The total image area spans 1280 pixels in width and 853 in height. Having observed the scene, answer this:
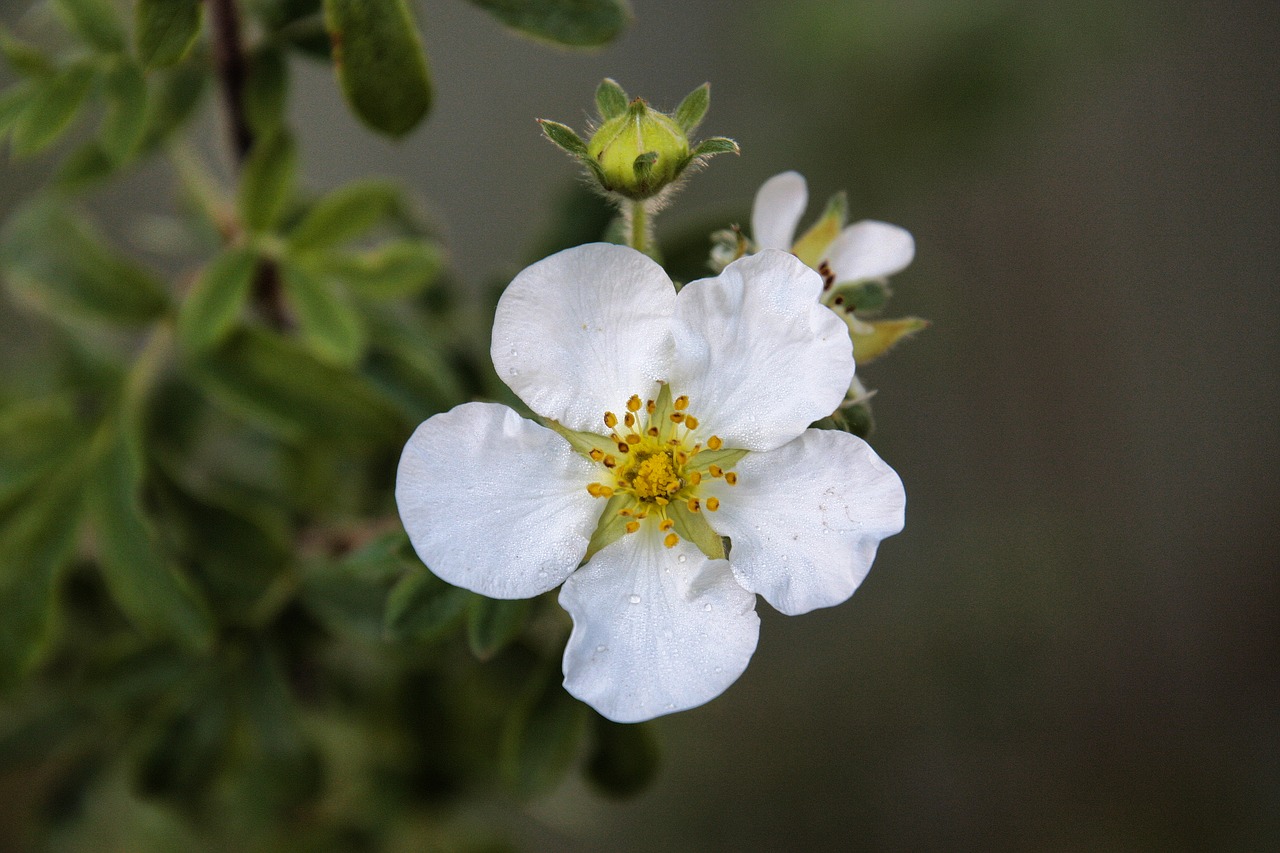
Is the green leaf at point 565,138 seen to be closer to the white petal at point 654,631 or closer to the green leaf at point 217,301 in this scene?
the white petal at point 654,631

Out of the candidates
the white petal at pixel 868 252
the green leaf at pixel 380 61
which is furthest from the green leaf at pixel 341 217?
the white petal at pixel 868 252

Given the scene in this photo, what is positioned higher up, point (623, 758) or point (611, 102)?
point (611, 102)

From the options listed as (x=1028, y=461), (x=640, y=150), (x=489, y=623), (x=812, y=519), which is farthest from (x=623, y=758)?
(x=1028, y=461)

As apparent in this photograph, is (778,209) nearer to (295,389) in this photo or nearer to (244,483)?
(295,389)

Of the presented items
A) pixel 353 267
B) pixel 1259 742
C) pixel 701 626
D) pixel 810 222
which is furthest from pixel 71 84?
pixel 1259 742

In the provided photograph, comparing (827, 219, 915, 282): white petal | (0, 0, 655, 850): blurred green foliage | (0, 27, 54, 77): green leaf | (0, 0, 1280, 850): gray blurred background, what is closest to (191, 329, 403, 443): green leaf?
(0, 0, 655, 850): blurred green foliage

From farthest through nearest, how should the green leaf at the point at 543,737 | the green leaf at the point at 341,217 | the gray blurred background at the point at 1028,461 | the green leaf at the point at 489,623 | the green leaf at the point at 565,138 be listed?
the gray blurred background at the point at 1028,461 → the green leaf at the point at 341,217 → the green leaf at the point at 543,737 → the green leaf at the point at 489,623 → the green leaf at the point at 565,138
